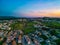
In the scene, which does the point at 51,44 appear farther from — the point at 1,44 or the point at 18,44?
the point at 1,44

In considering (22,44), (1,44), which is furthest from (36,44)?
(1,44)

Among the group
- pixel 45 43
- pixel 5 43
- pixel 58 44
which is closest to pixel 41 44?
pixel 45 43

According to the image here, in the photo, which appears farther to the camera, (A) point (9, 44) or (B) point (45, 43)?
(B) point (45, 43)

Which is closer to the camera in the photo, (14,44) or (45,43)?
(14,44)

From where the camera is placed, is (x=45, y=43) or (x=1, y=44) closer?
(x=1, y=44)

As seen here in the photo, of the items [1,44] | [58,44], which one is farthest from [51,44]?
[1,44]

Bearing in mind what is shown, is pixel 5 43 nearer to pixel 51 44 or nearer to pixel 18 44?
pixel 18 44

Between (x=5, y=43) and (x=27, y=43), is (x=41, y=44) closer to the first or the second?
(x=27, y=43)
